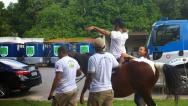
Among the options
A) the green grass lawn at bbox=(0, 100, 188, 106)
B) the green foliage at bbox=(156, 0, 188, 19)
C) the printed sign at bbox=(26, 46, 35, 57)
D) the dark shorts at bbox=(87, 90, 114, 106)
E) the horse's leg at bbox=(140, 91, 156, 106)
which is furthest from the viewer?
the green foliage at bbox=(156, 0, 188, 19)

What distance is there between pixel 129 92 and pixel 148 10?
43.4 metres

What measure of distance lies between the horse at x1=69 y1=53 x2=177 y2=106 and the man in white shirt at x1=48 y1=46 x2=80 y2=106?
1.44 meters

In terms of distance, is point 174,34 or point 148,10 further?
point 148,10

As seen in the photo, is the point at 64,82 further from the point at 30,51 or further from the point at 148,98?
the point at 30,51

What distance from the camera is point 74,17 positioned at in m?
52.7

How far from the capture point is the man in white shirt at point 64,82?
29.0 feet

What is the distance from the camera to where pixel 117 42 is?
34.5 ft

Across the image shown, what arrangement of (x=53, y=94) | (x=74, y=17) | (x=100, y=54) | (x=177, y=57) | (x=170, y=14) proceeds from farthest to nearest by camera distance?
(x=170, y=14), (x=74, y=17), (x=177, y=57), (x=53, y=94), (x=100, y=54)

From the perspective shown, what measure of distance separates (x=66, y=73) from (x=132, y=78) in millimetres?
2322

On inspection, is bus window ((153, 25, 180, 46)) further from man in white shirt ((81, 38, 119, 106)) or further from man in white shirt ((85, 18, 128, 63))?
man in white shirt ((81, 38, 119, 106))

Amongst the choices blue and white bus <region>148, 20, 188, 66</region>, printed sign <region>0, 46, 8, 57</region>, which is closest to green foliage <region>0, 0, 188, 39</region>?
printed sign <region>0, 46, 8, 57</region>

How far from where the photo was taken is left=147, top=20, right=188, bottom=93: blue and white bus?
52.7 feet

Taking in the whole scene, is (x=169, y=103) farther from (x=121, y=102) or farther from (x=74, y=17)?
(x=74, y=17)

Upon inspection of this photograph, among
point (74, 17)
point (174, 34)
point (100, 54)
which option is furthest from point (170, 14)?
point (100, 54)
